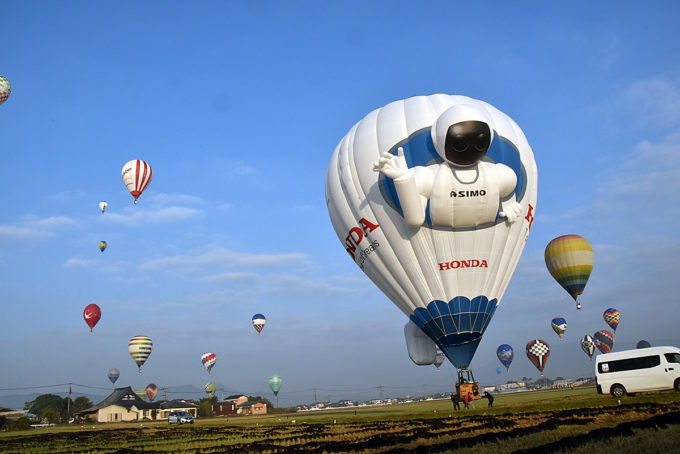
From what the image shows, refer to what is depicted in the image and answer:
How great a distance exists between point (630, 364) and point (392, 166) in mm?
13166

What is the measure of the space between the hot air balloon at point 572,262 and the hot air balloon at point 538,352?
104ft

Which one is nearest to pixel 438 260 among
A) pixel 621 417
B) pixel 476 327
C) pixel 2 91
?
pixel 476 327

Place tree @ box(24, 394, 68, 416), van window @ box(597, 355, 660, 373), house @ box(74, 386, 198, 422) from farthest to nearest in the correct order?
tree @ box(24, 394, 68, 416) → house @ box(74, 386, 198, 422) → van window @ box(597, 355, 660, 373)

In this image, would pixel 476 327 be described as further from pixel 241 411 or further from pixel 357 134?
pixel 241 411

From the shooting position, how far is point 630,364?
22375 millimetres

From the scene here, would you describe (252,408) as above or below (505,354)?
below

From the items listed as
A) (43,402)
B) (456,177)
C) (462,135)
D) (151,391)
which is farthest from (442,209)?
(43,402)

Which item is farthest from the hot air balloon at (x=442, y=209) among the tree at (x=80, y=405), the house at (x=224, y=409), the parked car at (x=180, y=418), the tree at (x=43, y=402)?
the tree at (x=43, y=402)

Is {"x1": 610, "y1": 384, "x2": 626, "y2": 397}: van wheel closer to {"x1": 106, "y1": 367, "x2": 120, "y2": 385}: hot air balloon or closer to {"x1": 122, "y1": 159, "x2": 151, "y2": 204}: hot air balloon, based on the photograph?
{"x1": 122, "y1": 159, "x2": 151, "y2": 204}: hot air balloon

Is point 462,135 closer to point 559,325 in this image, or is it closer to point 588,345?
point 559,325

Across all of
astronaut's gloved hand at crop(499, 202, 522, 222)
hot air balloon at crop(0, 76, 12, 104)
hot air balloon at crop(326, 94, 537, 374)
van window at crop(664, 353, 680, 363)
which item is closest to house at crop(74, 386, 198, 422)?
hot air balloon at crop(0, 76, 12, 104)

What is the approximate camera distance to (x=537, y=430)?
1222 centimetres

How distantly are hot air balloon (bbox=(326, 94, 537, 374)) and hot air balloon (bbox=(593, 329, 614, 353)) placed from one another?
58.0m

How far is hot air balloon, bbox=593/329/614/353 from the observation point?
76.2m
